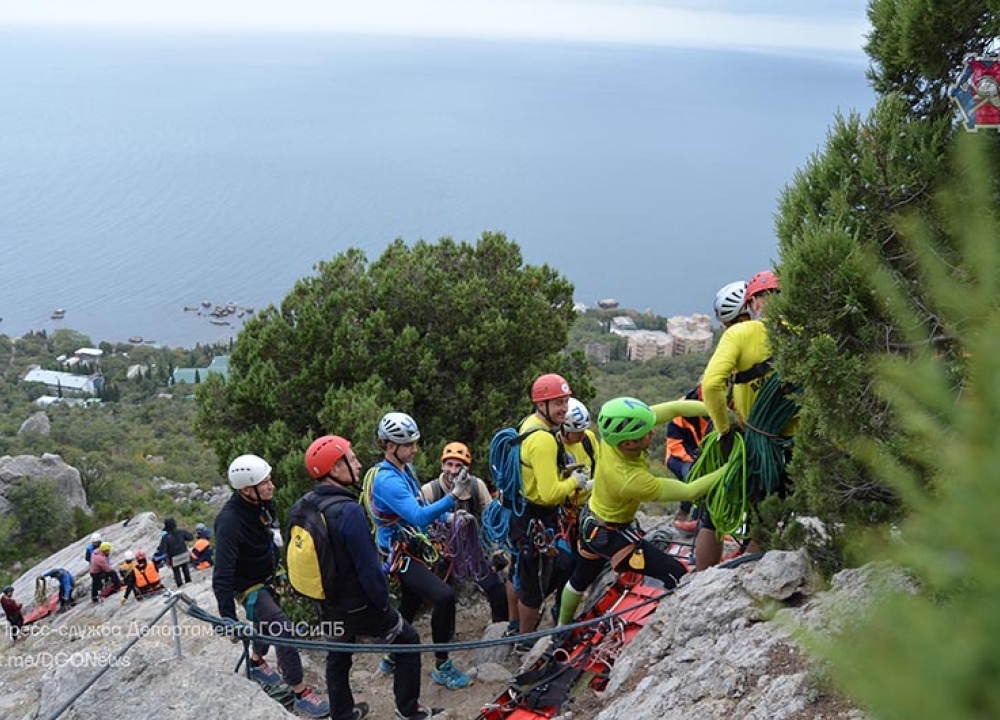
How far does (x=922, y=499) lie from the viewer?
1073 mm

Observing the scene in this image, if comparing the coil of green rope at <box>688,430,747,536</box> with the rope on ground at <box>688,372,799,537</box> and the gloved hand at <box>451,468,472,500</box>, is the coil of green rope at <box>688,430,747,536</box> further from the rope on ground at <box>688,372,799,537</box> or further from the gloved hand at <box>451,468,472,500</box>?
the gloved hand at <box>451,468,472,500</box>

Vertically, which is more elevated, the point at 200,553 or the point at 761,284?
the point at 761,284

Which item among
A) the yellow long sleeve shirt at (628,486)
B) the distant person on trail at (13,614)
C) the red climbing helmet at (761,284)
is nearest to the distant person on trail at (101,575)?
the distant person on trail at (13,614)

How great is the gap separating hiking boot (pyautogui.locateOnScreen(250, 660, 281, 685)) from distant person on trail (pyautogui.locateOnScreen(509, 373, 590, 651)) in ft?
6.26

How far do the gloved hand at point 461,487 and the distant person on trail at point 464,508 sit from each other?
0.02m

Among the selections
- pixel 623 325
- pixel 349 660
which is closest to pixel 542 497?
pixel 349 660

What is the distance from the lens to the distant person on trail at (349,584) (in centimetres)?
498

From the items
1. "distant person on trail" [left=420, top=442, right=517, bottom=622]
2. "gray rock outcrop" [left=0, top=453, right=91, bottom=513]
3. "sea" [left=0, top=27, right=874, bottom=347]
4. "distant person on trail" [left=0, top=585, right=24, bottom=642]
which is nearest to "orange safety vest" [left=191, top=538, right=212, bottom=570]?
"distant person on trail" [left=0, top=585, right=24, bottom=642]

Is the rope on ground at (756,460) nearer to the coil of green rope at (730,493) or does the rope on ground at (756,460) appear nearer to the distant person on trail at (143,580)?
the coil of green rope at (730,493)

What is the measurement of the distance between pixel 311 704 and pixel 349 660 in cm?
96

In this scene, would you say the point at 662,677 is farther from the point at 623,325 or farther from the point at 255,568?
the point at 623,325

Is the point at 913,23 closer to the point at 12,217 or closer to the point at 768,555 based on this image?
the point at 768,555

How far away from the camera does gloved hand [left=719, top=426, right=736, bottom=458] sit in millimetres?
5672

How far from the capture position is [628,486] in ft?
17.8
